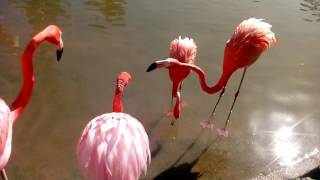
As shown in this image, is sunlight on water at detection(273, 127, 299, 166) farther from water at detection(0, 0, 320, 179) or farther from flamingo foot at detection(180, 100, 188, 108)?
flamingo foot at detection(180, 100, 188, 108)

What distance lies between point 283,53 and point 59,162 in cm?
371

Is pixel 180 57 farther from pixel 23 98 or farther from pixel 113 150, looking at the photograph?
pixel 113 150

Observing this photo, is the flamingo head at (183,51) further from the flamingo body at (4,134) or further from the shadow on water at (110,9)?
the shadow on water at (110,9)

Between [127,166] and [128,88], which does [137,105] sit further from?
[127,166]

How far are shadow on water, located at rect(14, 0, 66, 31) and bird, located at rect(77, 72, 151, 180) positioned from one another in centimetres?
381

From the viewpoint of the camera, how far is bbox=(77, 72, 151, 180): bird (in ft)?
8.47

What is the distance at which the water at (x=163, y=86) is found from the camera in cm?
395

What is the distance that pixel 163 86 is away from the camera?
5023 mm

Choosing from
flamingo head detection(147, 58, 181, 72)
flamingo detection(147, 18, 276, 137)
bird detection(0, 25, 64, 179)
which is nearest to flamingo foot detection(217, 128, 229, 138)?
flamingo detection(147, 18, 276, 137)

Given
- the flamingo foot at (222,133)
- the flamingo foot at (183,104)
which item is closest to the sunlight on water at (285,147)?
the flamingo foot at (222,133)

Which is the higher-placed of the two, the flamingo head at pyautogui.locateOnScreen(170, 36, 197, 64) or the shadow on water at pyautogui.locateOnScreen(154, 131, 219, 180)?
the flamingo head at pyautogui.locateOnScreen(170, 36, 197, 64)

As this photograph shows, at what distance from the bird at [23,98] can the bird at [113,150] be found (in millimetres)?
571

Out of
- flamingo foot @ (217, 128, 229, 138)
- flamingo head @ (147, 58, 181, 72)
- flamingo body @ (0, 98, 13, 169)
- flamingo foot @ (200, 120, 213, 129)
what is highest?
flamingo head @ (147, 58, 181, 72)

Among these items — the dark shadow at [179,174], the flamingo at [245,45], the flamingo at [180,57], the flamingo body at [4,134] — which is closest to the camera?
the flamingo body at [4,134]
